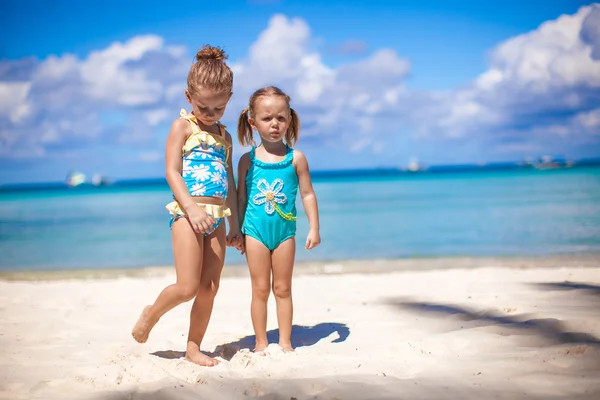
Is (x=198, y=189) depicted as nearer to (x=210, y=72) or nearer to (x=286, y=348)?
(x=210, y=72)

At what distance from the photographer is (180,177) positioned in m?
3.51

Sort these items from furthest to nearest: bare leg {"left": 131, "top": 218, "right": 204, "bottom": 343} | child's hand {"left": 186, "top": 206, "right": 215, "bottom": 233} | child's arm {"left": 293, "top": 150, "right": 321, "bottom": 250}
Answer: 1. child's arm {"left": 293, "top": 150, "right": 321, "bottom": 250}
2. bare leg {"left": 131, "top": 218, "right": 204, "bottom": 343}
3. child's hand {"left": 186, "top": 206, "right": 215, "bottom": 233}

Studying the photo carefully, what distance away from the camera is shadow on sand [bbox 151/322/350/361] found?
412cm

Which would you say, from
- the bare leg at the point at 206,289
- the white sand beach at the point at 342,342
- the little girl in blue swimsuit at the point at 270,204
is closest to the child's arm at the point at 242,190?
the little girl in blue swimsuit at the point at 270,204

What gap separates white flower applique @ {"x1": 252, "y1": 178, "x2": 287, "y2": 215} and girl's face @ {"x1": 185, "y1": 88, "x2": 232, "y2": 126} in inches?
23.0

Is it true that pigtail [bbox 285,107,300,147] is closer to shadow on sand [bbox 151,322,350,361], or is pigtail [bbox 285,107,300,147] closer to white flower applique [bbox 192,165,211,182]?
white flower applique [bbox 192,165,211,182]

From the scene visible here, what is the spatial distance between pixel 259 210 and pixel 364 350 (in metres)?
1.28

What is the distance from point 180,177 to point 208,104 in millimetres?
509

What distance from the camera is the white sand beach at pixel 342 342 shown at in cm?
312

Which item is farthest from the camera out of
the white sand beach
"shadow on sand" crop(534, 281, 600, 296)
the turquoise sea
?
the turquoise sea

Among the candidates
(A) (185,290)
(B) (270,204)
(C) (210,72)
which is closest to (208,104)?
(C) (210,72)

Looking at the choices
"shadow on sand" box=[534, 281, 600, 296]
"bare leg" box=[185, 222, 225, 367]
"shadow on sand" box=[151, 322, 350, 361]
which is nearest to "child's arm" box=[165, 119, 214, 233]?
"bare leg" box=[185, 222, 225, 367]

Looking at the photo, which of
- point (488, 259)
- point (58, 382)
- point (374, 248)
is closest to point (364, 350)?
point (58, 382)

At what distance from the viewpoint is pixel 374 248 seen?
11.6 metres
